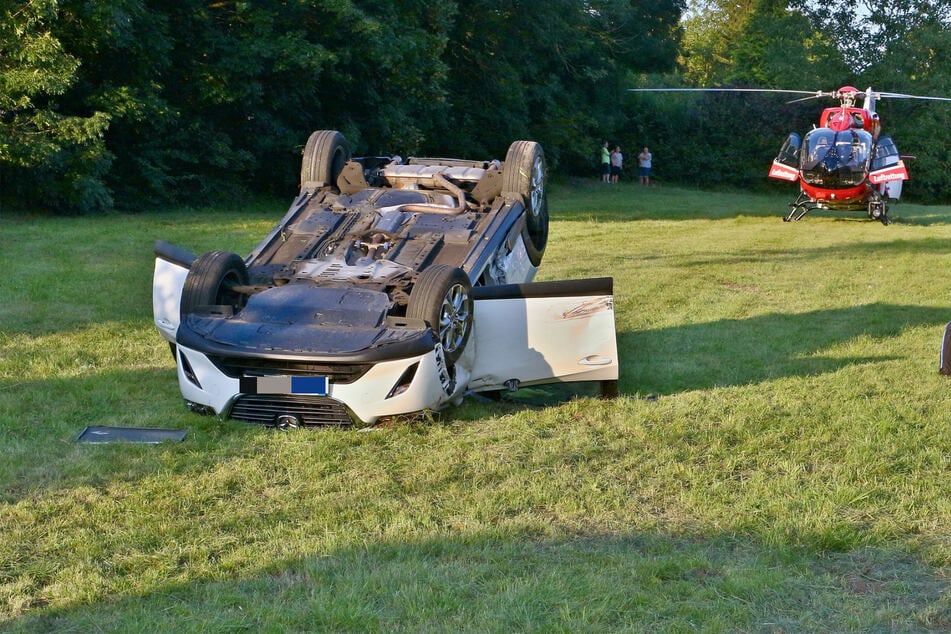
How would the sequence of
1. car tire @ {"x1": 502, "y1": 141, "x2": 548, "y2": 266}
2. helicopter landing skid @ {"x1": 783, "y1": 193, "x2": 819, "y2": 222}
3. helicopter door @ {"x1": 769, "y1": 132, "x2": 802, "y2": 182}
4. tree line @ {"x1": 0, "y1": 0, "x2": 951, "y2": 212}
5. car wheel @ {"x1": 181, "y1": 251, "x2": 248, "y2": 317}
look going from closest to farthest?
car wheel @ {"x1": 181, "y1": 251, "x2": 248, "y2": 317} → car tire @ {"x1": 502, "y1": 141, "x2": 548, "y2": 266} → tree line @ {"x1": 0, "y1": 0, "x2": 951, "y2": 212} → helicopter door @ {"x1": 769, "y1": 132, "x2": 802, "y2": 182} → helicopter landing skid @ {"x1": 783, "y1": 193, "x2": 819, "y2": 222}

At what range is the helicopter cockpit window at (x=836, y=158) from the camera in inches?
871

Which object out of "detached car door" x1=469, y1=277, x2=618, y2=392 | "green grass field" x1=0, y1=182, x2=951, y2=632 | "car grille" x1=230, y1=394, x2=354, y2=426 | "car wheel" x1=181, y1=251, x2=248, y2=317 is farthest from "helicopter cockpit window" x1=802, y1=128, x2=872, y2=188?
"car grille" x1=230, y1=394, x2=354, y2=426

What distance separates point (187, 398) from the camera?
679 cm

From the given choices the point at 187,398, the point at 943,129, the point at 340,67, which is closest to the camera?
the point at 187,398

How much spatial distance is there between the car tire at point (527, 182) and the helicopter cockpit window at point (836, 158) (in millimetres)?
14794

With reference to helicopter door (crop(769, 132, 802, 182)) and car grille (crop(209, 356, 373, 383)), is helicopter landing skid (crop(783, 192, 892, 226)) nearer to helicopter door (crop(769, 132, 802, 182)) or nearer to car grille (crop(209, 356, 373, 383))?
helicopter door (crop(769, 132, 802, 182))

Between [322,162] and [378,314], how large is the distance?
288 cm

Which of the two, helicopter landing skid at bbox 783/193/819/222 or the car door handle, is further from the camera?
helicopter landing skid at bbox 783/193/819/222

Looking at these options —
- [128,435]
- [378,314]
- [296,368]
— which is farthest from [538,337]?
[128,435]

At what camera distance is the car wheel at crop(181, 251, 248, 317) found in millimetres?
7094

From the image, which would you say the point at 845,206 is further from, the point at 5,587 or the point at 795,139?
the point at 5,587

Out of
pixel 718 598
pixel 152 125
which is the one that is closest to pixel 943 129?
pixel 152 125

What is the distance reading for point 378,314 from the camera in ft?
22.4

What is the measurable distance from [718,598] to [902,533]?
1253 mm
